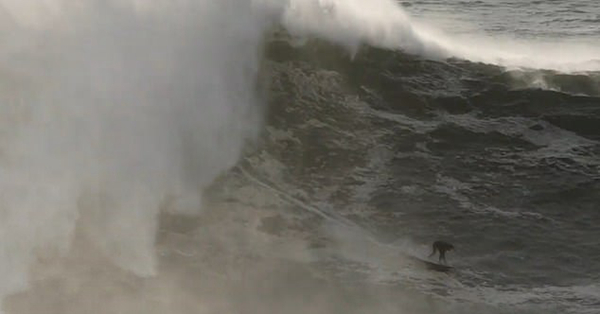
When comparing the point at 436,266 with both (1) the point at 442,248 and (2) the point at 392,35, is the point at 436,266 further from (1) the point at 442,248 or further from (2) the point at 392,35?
(2) the point at 392,35

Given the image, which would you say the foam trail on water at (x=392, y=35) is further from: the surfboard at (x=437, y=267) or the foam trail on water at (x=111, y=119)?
the surfboard at (x=437, y=267)

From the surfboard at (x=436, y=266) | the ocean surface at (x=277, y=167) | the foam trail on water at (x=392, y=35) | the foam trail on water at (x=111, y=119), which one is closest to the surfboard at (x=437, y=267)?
the surfboard at (x=436, y=266)

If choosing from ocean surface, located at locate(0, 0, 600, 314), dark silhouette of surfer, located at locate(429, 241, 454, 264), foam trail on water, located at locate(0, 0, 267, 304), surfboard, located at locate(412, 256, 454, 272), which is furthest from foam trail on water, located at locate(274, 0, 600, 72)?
surfboard, located at locate(412, 256, 454, 272)

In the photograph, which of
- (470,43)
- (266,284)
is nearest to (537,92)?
(470,43)

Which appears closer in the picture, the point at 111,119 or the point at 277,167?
the point at 111,119

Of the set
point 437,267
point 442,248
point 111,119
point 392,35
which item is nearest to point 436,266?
point 437,267

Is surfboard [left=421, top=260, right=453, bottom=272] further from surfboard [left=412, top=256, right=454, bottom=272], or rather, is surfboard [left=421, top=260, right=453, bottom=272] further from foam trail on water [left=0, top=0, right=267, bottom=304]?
foam trail on water [left=0, top=0, right=267, bottom=304]

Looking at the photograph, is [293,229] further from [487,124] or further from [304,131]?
[487,124]
